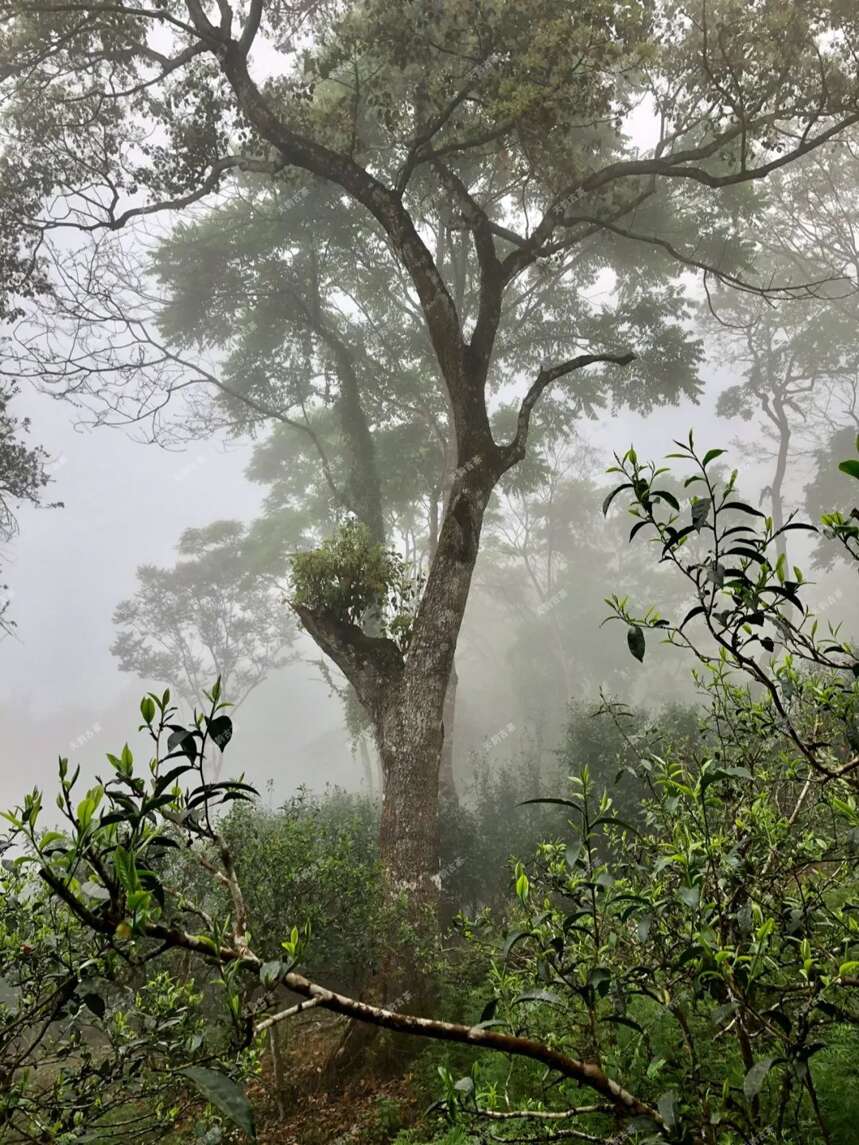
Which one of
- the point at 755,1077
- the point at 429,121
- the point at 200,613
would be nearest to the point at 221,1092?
the point at 755,1077

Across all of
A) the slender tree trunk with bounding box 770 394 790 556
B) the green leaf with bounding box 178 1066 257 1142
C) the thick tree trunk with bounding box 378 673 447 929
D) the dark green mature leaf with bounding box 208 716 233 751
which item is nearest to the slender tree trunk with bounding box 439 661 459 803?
the thick tree trunk with bounding box 378 673 447 929

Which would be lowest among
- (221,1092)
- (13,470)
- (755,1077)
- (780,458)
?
(755,1077)

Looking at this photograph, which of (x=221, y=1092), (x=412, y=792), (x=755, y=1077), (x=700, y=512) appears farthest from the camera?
(x=412, y=792)

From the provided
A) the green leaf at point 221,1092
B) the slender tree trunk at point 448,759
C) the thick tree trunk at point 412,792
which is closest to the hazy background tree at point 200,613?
the slender tree trunk at point 448,759

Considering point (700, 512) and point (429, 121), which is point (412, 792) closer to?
point (700, 512)

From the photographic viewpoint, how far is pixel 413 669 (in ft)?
23.0

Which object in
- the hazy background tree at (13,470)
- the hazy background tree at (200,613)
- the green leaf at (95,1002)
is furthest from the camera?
the hazy background tree at (200,613)

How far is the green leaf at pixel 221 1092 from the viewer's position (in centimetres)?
82

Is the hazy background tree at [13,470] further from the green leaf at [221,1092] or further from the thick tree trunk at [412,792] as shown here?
the green leaf at [221,1092]

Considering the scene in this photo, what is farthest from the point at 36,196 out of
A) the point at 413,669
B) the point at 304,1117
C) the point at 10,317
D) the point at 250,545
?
the point at 250,545

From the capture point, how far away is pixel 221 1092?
837mm

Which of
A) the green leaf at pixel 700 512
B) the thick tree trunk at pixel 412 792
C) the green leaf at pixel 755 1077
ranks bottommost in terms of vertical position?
the green leaf at pixel 755 1077

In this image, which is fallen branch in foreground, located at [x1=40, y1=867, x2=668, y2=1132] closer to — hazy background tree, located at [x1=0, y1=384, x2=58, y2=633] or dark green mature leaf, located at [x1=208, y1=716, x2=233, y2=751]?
dark green mature leaf, located at [x1=208, y1=716, x2=233, y2=751]

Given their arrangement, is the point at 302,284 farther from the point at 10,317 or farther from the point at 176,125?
the point at 10,317
